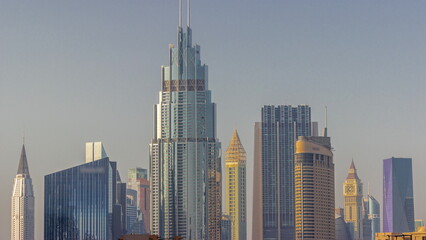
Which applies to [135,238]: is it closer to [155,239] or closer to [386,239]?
[155,239]

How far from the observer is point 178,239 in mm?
135500

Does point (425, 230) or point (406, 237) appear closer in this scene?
point (406, 237)

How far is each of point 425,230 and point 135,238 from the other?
103 ft

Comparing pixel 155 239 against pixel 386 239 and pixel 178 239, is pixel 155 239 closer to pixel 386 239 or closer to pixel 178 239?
pixel 178 239

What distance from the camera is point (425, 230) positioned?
486 feet

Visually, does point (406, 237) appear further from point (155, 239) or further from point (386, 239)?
point (155, 239)

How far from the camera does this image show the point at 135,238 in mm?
142375

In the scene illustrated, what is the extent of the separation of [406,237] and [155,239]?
25.0 m

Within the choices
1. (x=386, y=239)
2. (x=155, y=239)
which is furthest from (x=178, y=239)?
(x=386, y=239)

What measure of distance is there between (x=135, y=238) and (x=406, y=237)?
27.7 meters

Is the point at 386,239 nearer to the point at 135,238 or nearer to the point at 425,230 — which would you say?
the point at 425,230

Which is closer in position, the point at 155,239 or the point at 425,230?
the point at 155,239

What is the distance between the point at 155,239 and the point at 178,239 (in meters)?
3.84

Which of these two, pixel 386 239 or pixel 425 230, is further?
pixel 425 230
